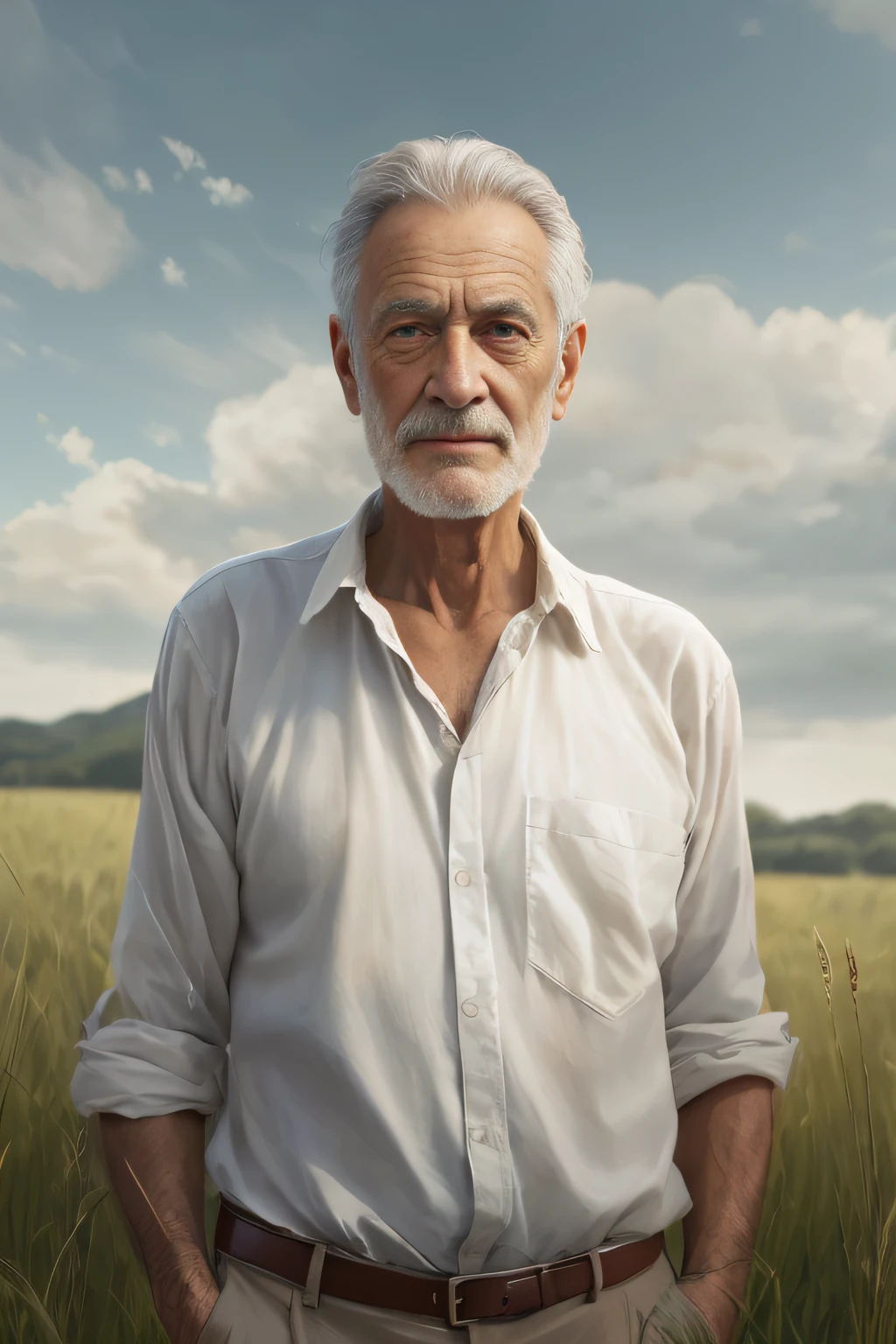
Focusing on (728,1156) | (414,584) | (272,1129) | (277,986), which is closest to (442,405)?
(414,584)

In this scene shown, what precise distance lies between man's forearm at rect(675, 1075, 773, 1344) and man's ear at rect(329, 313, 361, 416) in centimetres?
117

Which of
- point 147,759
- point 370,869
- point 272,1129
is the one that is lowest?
point 272,1129

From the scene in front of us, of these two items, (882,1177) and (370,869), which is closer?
(370,869)

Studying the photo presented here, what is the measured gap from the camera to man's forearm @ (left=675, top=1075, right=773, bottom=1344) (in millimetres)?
1504

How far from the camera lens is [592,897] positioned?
56.4 inches

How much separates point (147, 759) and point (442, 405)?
0.64 metres

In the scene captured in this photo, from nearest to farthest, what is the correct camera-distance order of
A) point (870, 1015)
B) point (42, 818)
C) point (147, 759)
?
point (147, 759)
point (870, 1015)
point (42, 818)

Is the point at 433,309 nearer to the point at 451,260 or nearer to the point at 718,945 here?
the point at 451,260

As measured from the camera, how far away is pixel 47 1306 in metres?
1.72

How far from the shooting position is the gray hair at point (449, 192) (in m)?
1.50

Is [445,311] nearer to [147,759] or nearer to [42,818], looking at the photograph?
[147,759]

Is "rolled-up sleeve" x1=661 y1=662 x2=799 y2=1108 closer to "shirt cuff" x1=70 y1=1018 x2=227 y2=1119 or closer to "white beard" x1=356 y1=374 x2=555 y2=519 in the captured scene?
"white beard" x1=356 y1=374 x2=555 y2=519

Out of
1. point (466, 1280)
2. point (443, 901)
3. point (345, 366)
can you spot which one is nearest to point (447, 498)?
point (345, 366)

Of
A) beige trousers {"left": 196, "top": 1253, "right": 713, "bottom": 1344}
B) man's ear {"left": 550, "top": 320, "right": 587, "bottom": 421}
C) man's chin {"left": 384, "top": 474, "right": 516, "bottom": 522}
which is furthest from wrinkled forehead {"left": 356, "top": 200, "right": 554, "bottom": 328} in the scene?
beige trousers {"left": 196, "top": 1253, "right": 713, "bottom": 1344}
